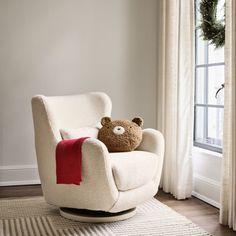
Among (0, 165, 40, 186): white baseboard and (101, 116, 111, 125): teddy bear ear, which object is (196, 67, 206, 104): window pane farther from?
(0, 165, 40, 186): white baseboard

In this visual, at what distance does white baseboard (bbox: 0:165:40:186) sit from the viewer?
14.4ft

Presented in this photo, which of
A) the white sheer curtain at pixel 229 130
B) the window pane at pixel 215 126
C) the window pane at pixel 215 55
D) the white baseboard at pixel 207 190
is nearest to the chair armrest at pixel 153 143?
the white sheer curtain at pixel 229 130

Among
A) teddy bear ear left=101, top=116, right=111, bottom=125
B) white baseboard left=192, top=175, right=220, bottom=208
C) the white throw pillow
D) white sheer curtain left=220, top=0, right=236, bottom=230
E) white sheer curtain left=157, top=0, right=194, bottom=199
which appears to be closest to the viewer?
white sheer curtain left=220, top=0, right=236, bottom=230

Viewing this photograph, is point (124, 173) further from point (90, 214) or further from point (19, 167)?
point (19, 167)

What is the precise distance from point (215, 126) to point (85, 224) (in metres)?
1.72

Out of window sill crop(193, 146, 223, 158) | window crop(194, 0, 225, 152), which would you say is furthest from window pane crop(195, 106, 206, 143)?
window sill crop(193, 146, 223, 158)

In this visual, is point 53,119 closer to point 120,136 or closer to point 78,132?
point 78,132

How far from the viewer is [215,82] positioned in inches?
163

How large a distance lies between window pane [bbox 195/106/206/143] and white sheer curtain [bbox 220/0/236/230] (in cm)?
112

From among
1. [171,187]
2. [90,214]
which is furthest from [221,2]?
[90,214]

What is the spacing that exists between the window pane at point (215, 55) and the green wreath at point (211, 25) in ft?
0.46

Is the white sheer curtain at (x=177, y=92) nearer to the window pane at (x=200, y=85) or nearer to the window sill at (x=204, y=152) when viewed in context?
the window sill at (x=204, y=152)

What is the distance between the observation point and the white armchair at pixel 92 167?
9.60 ft

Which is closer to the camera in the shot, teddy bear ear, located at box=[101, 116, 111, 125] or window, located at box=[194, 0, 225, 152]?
teddy bear ear, located at box=[101, 116, 111, 125]
